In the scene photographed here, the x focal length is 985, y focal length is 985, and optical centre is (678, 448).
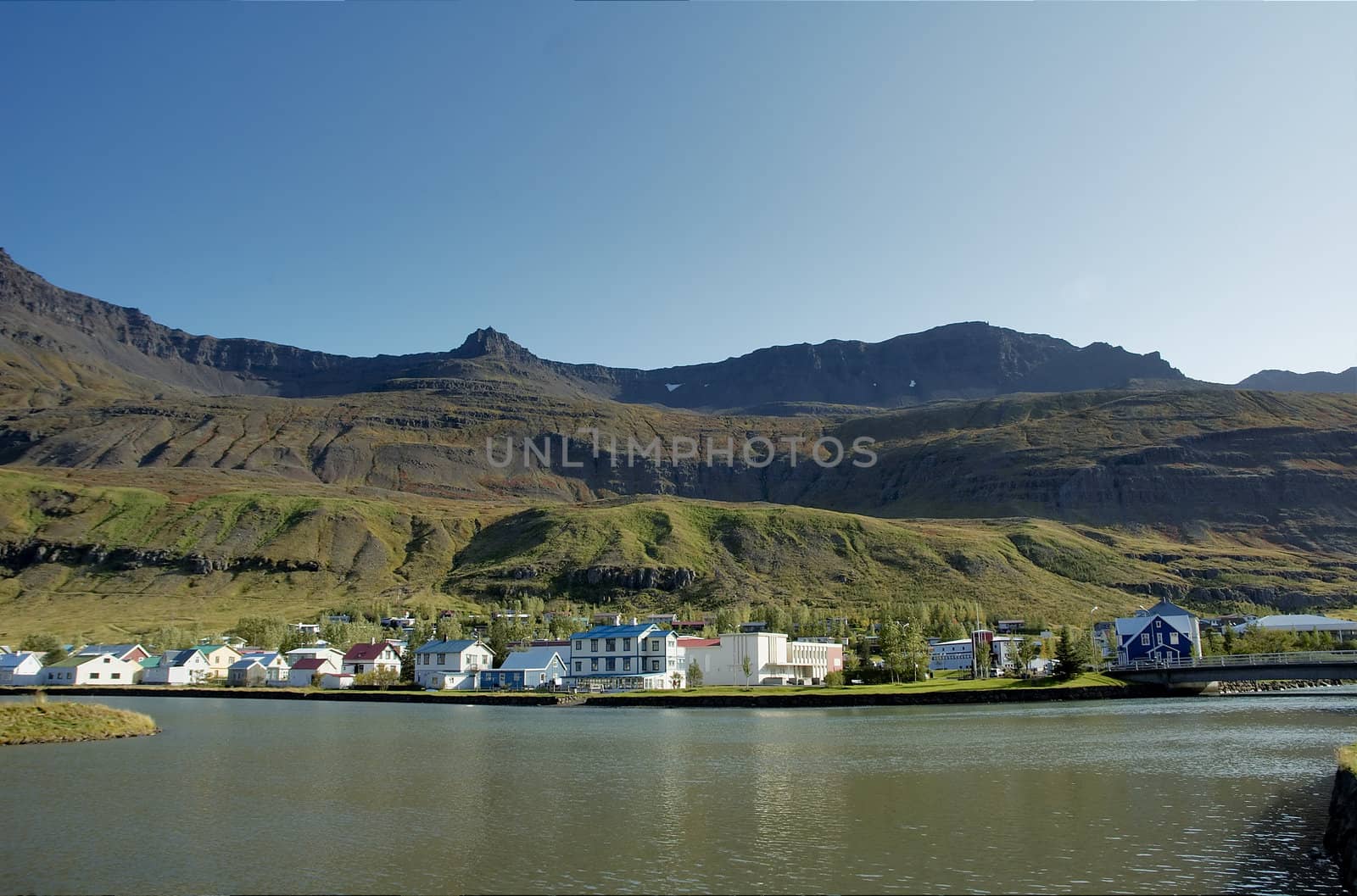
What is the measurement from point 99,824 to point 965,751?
108 feet

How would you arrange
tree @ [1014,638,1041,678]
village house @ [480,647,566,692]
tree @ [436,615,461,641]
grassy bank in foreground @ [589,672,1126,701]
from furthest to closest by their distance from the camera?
1. tree @ [436,615,461,641]
2. village house @ [480,647,566,692]
3. tree @ [1014,638,1041,678]
4. grassy bank in foreground @ [589,672,1126,701]

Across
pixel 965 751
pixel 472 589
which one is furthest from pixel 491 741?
pixel 472 589

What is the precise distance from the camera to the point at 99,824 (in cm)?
2683

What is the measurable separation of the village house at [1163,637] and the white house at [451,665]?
6588 cm

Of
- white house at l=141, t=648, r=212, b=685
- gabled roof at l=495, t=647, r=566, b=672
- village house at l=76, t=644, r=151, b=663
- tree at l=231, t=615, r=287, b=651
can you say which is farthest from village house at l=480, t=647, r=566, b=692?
village house at l=76, t=644, r=151, b=663

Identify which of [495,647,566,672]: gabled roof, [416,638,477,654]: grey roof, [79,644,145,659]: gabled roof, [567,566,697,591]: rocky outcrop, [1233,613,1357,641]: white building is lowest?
[495,647,566,672]: gabled roof

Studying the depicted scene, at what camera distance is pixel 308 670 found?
108812 millimetres

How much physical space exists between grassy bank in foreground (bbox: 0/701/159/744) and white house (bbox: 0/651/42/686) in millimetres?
66529

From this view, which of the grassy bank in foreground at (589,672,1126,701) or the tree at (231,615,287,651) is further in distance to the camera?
the tree at (231,615,287,651)

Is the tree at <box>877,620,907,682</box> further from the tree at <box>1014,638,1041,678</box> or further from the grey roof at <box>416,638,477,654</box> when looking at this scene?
the grey roof at <box>416,638,477,654</box>

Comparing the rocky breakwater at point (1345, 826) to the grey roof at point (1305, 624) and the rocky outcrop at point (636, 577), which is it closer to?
the grey roof at point (1305, 624)

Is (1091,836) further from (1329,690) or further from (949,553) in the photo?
(949,553)

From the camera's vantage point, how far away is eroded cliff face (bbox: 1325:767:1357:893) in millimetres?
18906

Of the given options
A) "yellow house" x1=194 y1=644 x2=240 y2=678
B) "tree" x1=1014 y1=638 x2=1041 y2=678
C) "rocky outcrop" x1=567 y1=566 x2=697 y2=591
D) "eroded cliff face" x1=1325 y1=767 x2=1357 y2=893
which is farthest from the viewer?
"rocky outcrop" x1=567 y1=566 x2=697 y2=591
